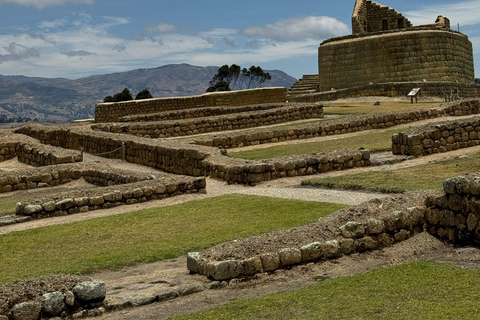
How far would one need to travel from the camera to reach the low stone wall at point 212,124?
3241 cm

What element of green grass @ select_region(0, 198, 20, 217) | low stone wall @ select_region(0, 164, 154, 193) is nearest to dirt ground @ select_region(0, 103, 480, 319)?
green grass @ select_region(0, 198, 20, 217)

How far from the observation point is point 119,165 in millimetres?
24875

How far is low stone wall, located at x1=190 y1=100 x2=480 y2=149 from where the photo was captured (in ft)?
86.2

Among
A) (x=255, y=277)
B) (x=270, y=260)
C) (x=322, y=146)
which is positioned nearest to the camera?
(x=255, y=277)

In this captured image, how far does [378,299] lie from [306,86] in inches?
2158

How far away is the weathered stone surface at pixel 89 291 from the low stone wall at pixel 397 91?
3644cm

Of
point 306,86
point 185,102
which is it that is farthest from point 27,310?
point 306,86

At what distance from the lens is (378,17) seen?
68500 mm

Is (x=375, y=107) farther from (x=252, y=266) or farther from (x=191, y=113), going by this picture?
(x=252, y=266)

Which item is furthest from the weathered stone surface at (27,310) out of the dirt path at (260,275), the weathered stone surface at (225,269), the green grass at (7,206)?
the green grass at (7,206)

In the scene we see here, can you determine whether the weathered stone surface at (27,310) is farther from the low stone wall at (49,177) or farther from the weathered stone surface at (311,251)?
the low stone wall at (49,177)

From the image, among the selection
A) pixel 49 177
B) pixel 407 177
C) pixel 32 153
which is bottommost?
pixel 49 177

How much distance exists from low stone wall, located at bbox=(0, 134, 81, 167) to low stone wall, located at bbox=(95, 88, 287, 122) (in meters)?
9.09

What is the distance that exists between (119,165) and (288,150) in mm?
5993
